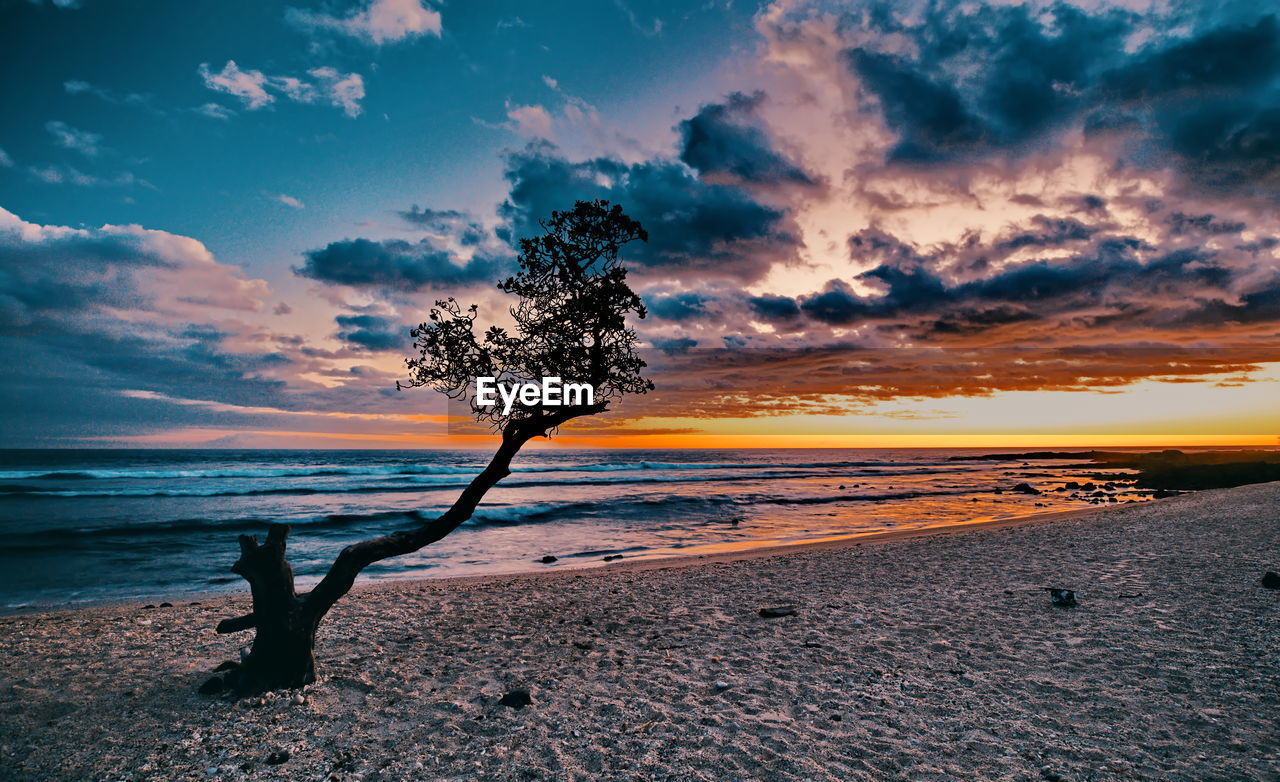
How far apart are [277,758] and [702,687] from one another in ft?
15.6

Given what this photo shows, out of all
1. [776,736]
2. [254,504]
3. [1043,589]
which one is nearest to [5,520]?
[254,504]

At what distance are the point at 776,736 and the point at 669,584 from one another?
828cm

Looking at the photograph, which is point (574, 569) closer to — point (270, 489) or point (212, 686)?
point (212, 686)

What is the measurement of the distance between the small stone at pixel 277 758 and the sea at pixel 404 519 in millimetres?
12648

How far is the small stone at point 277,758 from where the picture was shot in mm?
5645

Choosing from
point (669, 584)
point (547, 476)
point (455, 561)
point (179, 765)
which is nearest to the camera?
point (179, 765)

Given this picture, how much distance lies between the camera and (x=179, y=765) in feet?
18.3

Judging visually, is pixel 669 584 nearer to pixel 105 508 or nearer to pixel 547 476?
pixel 105 508

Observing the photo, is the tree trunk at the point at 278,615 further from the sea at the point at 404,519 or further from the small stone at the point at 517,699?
the sea at the point at 404,519

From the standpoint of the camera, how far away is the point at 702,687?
7.50 m

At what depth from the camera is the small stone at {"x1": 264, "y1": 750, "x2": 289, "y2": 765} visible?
18.5ft

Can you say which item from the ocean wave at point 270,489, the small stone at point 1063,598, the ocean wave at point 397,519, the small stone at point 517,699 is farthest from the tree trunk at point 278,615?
the ocean wave at point 270,489

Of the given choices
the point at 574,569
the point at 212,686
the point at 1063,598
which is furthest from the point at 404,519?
the point at 1063,598

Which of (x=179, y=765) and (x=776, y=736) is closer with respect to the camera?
(x=179, y=765)
